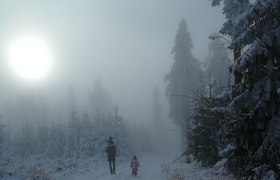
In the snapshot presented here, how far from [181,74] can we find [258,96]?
4133 cm

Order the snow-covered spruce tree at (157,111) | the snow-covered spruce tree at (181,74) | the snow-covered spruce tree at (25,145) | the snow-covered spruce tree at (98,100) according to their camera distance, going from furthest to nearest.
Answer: the snow-covered spruce tree at (157,111), the snow-covered spruce tree at (98,100), the snow-covered spruce tree at (25,145), the snow-covered spruce tree at (181,74)

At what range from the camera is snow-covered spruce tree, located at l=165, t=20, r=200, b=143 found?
170 feet

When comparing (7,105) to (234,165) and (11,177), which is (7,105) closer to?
(11,177)

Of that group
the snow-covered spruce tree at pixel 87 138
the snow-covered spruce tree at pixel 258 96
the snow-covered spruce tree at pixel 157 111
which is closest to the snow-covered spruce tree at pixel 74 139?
the snow-covered spruce tree at pixel 87 138

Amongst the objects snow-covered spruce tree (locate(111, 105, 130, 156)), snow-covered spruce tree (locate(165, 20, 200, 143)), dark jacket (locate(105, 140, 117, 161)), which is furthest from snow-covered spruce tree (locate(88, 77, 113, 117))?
dark jacket (locate(105, 140, 117, 161))

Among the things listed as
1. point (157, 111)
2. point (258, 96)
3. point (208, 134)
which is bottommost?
point (157, 111)

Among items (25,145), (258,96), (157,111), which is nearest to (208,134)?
(258,96)

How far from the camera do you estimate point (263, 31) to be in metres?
11.4

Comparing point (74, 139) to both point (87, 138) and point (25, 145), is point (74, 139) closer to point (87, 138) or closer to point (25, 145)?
point (87, 138)

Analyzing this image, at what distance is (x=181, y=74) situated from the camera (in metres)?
52.3

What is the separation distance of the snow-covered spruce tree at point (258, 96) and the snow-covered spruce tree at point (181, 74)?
3931cm

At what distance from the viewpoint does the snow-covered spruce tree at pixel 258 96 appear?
35.5ft

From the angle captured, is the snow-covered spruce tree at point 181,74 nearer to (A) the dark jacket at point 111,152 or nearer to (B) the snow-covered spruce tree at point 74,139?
(B) the snow-covered spruce tree at point 74,139

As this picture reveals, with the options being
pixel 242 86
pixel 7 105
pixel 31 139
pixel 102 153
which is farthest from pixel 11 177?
pixel 7 105
